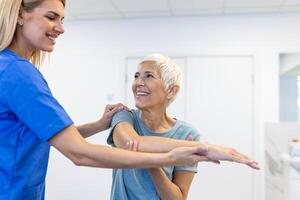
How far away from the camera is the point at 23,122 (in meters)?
0.84

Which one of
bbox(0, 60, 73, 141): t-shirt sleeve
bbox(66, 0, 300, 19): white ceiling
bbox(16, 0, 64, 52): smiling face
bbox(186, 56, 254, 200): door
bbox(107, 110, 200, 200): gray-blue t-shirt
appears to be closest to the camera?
bbox(0, 60, 73, 141): t-shirt sleeve

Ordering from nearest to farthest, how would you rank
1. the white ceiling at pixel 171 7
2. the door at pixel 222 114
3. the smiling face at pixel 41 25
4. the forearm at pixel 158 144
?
1. the smiling face at pixel 41 25
2. the forearm at pixel 158 144
3. the white ceiling at pixel 171 7
4. the door at pixel 222 114

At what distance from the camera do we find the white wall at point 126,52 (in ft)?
10.7

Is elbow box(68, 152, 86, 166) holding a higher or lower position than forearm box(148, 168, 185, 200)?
higher

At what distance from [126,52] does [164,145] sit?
8.50 ft

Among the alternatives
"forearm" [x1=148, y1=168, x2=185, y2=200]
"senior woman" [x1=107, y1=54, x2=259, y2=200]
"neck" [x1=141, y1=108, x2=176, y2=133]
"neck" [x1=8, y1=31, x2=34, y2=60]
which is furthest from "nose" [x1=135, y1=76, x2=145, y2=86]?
"neck" [x1=8, y1=31, x2=34, y2=60]

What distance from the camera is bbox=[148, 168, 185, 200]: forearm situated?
1.08 m

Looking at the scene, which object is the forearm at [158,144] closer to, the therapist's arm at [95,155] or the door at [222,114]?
the therapist's arm at [95,155]

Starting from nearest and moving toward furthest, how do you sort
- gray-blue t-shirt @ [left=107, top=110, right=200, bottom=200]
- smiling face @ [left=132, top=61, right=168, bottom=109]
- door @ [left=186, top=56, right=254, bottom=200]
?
gray-blue t-shirt @ [left=107, top=110, right=200, bottom=200]
smiling face @ [left=132, top=61, right=168, bottom=109]
door @ [left=186, top=56, right=254, bottom=200]

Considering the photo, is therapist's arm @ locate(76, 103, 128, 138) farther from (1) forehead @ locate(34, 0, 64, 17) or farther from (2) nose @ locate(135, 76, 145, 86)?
(1) forehead @ locate(34, 0, 64, 17)

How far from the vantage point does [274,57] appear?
10.7 feet

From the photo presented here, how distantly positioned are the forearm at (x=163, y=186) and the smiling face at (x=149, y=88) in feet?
1.00

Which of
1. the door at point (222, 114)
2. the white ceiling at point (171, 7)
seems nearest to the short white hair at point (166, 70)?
the white ceiling at point (171, 7)

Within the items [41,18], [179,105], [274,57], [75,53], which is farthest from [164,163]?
[75,53]
